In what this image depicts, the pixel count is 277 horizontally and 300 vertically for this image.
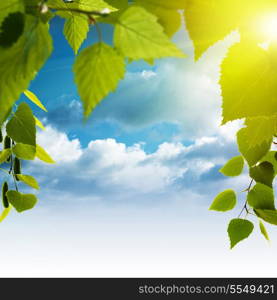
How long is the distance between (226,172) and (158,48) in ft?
2.15

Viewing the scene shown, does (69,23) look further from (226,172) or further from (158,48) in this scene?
(226,172)

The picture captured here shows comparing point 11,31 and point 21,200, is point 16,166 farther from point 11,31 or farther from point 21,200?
point 11,31

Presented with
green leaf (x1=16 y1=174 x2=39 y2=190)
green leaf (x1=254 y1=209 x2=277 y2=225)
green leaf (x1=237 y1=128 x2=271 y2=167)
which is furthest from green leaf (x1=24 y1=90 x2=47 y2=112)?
green leaf (x1=254 y1=209 x2=277 y2=225)

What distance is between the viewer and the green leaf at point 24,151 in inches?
28.5

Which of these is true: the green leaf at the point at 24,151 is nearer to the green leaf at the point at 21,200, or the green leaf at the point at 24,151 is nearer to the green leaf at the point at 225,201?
the green leaf at the point at 21,200

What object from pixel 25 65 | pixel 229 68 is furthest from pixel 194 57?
pixel 25 65

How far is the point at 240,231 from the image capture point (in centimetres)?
75

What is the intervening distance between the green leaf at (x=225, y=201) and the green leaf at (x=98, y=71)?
61 cm

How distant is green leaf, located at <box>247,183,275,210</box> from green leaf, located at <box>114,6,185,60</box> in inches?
21.7

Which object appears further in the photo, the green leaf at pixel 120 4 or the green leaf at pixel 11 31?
the green leaf at pixel 120 4

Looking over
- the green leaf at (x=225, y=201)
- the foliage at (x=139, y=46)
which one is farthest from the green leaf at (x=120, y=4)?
the green leaf at (x=225, y=201)

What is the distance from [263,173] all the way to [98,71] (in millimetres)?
535

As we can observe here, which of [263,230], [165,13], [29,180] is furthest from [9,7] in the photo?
[263,230]

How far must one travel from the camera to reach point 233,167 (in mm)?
856
